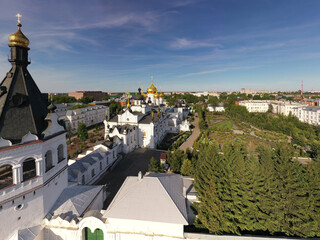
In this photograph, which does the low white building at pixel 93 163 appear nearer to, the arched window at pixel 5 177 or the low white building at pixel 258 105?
the arched window at pixel 5 177

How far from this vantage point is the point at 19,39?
376 inches

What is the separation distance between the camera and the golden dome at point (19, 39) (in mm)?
9445

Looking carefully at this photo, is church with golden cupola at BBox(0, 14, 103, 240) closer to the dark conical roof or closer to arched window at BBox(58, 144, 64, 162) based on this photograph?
the dark conical roof

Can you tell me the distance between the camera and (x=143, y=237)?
9.67m

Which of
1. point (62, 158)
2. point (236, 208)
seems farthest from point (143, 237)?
point (62, 158)

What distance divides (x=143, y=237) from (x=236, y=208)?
559 cm

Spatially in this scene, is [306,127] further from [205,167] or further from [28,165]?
[28,165]

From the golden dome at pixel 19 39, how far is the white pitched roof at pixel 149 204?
10376mm

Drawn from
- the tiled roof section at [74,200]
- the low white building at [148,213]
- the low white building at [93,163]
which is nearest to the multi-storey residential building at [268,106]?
the low white building at [93,163]

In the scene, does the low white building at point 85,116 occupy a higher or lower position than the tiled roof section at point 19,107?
lower

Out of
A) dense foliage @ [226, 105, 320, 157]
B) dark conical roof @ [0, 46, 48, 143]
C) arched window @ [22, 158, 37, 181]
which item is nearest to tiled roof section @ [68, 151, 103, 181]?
arched window @ [22, 158, 37, 181]

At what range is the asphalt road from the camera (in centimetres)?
1792

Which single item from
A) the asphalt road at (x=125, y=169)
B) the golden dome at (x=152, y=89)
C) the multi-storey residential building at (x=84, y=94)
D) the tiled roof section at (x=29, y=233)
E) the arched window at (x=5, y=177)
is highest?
the multi-storey residential building at (x=84, y=94)

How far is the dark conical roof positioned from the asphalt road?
927cm
